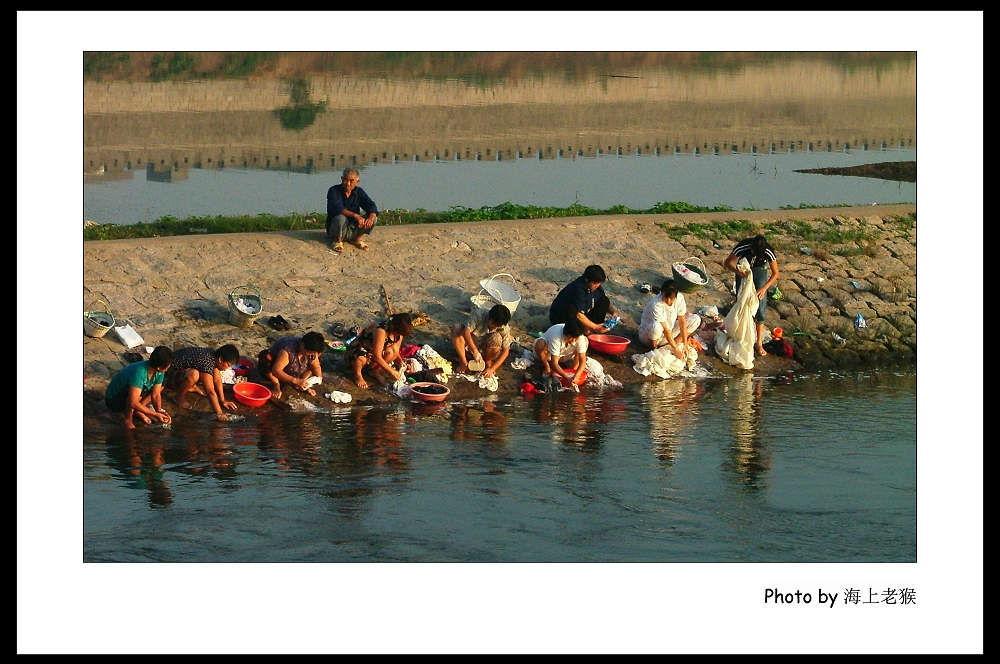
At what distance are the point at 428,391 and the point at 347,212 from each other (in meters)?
2.85

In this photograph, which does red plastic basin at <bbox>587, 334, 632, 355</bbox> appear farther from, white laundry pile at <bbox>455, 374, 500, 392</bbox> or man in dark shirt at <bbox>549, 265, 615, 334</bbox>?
white laundry pile at <bbox>455, 374, 500, 392</bbox>

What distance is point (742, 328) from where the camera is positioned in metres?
15.2

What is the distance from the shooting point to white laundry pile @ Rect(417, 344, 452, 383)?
1410 cm

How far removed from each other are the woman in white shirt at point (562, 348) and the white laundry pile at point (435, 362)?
865 millimetres

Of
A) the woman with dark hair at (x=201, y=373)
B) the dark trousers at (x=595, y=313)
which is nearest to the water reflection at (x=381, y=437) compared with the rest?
the woman with dark hair at (x=201, y=373)

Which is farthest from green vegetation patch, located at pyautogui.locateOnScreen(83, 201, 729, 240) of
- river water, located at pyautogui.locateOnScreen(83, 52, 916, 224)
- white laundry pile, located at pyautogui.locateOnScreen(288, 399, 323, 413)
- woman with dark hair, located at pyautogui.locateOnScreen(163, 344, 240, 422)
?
white laundry pile, located at pyautogui.locateOnScreen(288, 399, 323, 413)

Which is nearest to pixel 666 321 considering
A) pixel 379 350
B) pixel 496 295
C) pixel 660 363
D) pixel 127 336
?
pixel 660 363

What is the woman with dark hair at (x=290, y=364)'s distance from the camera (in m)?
13.4

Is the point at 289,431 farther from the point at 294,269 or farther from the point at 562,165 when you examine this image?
the point at 562,165

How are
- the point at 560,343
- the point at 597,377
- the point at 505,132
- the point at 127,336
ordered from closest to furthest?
the point at 127,336 < the point at 560,343 < the point at 597,377 < the point at 505,132

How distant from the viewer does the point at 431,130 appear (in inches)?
1108

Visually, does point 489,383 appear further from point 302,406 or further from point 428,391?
point 302,406

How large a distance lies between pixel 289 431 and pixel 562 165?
12762 millimetres

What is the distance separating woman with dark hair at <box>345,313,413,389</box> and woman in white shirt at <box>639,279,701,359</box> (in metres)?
2.48
